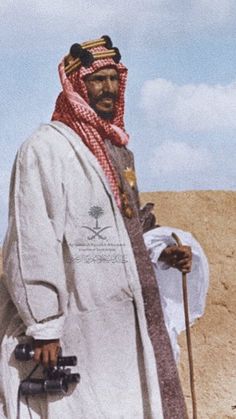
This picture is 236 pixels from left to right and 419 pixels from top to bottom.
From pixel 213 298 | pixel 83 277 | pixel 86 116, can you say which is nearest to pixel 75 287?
pixel 83 277

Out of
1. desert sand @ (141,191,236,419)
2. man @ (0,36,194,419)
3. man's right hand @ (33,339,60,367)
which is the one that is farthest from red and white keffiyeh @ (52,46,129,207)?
desert sand @ (141,191,236,419)

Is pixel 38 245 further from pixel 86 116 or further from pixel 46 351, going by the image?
pixel 86 116

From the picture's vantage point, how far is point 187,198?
15.0m

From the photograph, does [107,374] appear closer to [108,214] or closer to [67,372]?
[67,372]

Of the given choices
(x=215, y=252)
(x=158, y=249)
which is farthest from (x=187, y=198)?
(x=158, y=249)

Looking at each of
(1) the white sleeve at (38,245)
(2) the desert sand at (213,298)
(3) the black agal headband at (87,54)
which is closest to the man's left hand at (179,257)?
(1) the white sleeve at (38,245)

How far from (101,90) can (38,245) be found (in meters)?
0.75

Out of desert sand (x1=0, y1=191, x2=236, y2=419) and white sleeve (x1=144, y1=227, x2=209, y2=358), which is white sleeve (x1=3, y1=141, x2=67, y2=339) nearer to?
white sleeve (x1=144, y1=227, x2=209, y2=358)

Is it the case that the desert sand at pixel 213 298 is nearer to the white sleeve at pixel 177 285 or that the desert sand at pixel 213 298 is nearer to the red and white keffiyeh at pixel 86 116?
the white sleeve at pixel 177 285

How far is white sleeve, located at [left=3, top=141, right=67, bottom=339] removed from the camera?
4293 millimetres

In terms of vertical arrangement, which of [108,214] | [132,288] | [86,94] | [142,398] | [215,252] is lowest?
[215,252]

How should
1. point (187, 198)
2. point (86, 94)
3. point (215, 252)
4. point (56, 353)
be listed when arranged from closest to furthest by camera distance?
1. point (56, 353)
2. point (86, 94)
3. point (215, 252)
4. point (187, 198)

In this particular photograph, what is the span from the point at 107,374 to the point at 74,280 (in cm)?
40

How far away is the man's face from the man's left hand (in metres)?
0.64
